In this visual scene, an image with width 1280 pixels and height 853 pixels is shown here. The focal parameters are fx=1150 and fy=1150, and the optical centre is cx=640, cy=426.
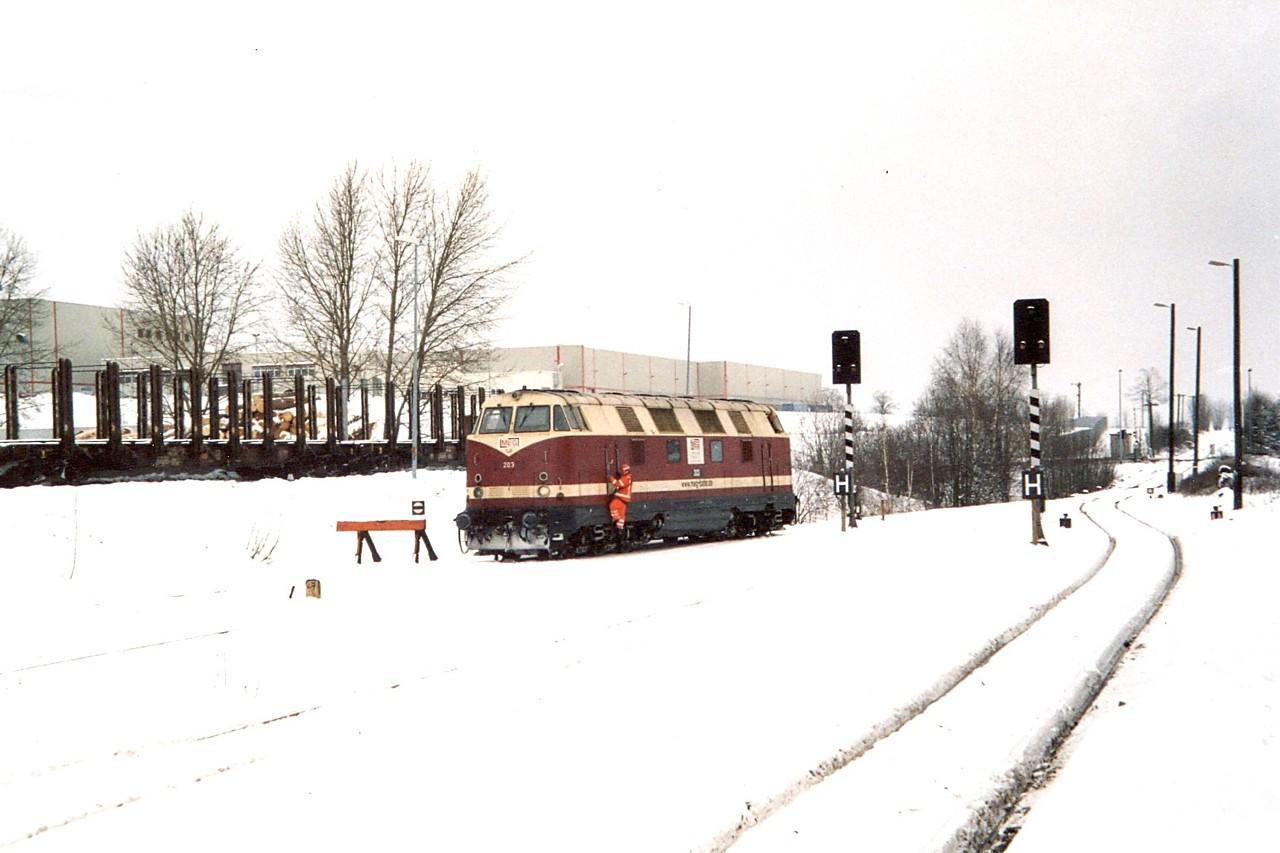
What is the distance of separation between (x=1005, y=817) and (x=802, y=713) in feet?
5.94

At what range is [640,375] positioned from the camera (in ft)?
289

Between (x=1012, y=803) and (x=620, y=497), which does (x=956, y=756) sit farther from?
(x=620, y=497)

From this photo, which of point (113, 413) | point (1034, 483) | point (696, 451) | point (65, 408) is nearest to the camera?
point (1034, 483)

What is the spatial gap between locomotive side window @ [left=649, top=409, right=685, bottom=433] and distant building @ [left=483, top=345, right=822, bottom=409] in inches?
1704

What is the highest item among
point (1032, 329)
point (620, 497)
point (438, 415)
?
point (1032, 329)

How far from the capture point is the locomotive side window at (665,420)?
23.4 m

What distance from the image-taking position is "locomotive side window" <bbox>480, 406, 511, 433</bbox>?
21.3 metres

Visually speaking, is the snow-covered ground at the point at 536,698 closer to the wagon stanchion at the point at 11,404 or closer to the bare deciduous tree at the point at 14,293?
the wagon stanchion at the point at 11,404

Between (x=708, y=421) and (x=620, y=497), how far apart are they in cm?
426

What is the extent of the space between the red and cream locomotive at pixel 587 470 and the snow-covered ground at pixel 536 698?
3.56 metres

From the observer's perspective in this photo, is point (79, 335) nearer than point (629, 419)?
No

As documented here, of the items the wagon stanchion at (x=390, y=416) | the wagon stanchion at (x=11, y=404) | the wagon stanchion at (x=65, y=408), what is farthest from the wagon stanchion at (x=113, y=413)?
the wagon stanchion at (x=390, y=416)

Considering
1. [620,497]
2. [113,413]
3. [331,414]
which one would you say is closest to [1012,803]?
[620,497]

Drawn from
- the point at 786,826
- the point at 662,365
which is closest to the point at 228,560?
the point at 786,826
